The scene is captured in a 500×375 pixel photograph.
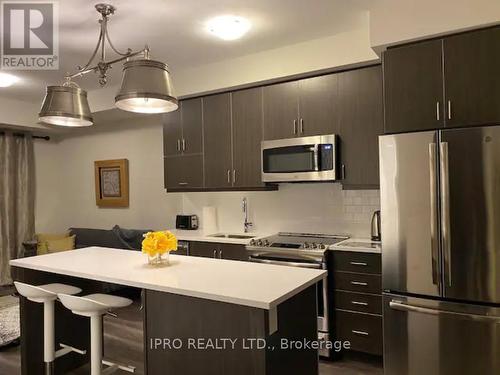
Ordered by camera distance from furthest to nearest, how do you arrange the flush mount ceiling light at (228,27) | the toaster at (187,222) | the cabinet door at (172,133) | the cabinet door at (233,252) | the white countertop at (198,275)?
the toaster at (187,222) < the cabinet door at (172,133) < the cabinet door at (233,252) < the flush mount ceiling light at (228,27) < the white countertop at (198,275)

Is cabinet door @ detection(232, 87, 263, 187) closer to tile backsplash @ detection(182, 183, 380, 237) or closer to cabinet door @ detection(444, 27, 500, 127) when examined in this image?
tile backsplash @ detection(182, 183, 380, 237)

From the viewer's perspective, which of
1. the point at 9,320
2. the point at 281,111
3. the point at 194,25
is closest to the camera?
the point at 194,25

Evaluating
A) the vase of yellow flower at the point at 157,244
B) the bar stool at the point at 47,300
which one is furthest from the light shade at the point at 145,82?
the bar stool at the point at 47,300

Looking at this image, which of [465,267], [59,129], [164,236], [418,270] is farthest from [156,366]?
[59,129]

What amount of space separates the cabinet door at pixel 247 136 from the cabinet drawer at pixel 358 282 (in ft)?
3.92

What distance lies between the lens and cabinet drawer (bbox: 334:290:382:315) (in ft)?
9.61

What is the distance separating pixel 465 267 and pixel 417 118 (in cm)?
101

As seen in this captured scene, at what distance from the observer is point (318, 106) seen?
337 cm

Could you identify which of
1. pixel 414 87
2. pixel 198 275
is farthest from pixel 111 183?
→ pixel 414 87

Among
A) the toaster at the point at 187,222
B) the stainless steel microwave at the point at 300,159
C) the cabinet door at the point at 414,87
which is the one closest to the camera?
the cabinet door at the point at 414,87

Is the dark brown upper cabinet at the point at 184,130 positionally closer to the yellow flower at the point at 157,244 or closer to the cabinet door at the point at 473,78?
the yellow flower at the point at 157,244

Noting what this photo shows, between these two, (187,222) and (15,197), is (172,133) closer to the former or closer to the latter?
(187,222)

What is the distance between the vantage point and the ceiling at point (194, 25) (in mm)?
2535

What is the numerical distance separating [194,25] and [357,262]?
2.22 m
